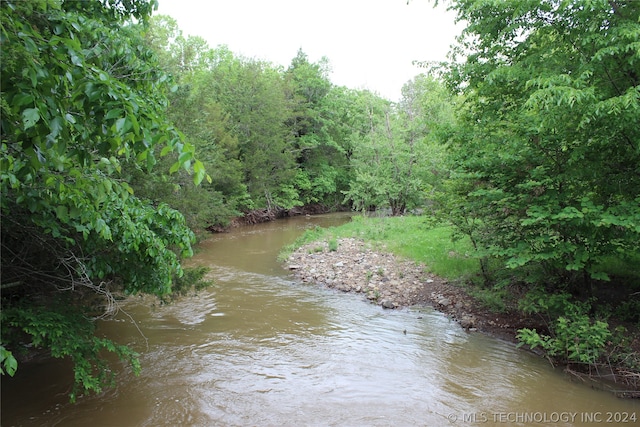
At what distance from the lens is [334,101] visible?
34938 millimetres

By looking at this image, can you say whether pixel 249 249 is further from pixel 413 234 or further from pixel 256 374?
pixel 256 374

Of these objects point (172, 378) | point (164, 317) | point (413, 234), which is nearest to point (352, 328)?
point (172, 378)

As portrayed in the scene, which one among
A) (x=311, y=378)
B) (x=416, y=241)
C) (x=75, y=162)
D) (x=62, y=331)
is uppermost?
(x=75, y=162)

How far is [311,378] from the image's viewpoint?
5977 millimetres

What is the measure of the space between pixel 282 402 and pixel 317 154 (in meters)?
30.4

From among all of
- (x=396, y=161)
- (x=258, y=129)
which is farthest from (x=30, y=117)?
(x=258, y=129)

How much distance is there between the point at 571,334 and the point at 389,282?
5102 millimetres

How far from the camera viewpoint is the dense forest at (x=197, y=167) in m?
2.08

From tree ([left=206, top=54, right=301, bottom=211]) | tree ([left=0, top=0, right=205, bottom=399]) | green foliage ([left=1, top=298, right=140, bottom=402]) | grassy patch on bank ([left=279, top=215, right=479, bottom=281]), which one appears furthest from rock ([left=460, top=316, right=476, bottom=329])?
tree ([left=206, top=54, right=301, bottom=211])

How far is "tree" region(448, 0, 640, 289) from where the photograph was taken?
17.0 feet

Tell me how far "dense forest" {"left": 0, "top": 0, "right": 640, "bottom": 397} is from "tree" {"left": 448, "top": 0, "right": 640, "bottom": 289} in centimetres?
3

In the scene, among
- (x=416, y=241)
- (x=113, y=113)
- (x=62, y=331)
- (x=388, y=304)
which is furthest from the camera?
(x=416, y=241)

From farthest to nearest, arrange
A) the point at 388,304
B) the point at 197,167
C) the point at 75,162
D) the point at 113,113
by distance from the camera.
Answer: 1. the point at 388,304
2. the point at 75,162
3. the point at 197,167
4. the point at 113,113

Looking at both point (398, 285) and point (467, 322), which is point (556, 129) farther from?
point (398, 285)
